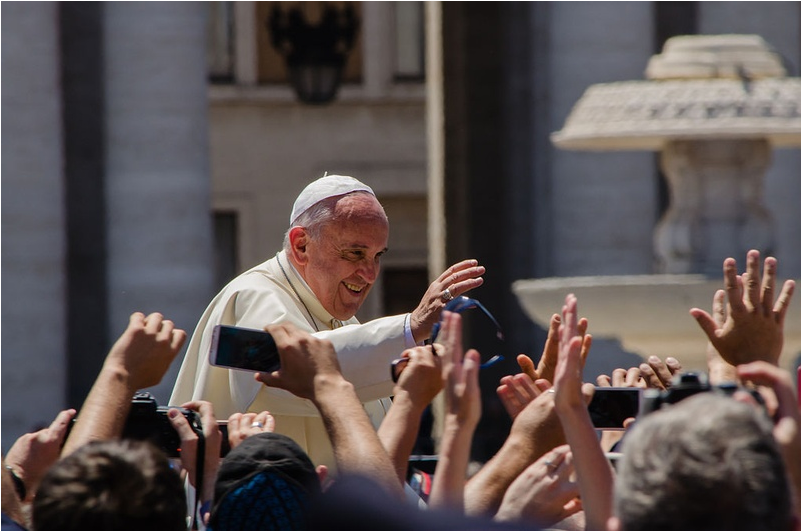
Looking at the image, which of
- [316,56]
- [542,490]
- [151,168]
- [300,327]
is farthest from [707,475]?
[316,56]

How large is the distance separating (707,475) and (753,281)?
1423mm

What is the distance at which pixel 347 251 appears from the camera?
4.91 m

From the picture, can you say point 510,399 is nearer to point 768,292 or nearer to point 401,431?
point 401,431

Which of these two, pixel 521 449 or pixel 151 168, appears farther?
pixel 151 168

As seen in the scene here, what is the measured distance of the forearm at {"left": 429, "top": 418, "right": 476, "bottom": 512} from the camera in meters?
3.15

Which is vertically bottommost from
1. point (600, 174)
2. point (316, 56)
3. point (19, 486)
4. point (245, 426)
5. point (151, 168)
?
point (600, 174)

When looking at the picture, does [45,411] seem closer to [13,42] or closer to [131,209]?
[131,209]

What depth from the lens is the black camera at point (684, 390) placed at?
2920 mm

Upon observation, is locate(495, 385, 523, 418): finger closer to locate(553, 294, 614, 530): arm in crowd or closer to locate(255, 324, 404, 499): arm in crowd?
locate(255, 324, 404, 499): arm in crowd

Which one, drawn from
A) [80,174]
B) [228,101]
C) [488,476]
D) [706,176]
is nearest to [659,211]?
[706,176]

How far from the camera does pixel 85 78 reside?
36.2 ft

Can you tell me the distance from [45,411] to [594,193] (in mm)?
3579

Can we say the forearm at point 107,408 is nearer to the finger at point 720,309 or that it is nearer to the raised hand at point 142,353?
the raised hand at point 142,353

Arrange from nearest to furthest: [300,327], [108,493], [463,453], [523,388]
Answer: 1. [108,493]
2. [463,453]
3. [523,388]
4. [300,327]
